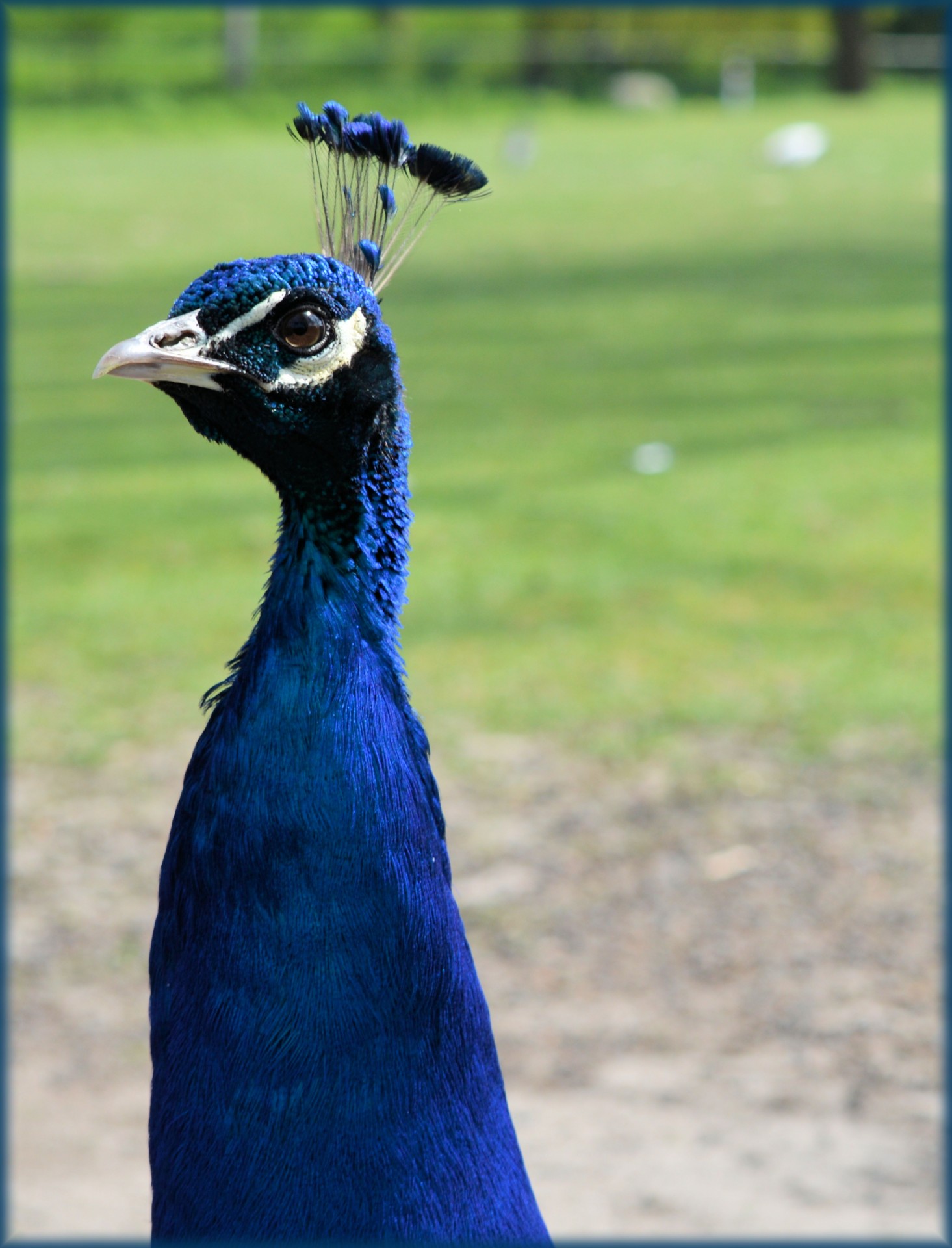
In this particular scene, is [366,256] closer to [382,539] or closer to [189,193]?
[382,539]

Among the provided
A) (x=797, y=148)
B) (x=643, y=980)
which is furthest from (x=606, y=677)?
(x=797, y=148)

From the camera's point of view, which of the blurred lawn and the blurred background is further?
the blurred lawn

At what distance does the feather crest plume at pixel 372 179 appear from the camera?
1553mm

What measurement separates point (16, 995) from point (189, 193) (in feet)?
43.0

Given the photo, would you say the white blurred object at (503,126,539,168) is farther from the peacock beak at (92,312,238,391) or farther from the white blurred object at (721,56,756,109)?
the peacock beak at (92,312,238,391)

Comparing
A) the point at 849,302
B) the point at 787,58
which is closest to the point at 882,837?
the point at 849,302

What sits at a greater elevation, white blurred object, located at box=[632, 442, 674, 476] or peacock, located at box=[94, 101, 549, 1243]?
white blurred object, located at box=[632, 442, 674, 476]

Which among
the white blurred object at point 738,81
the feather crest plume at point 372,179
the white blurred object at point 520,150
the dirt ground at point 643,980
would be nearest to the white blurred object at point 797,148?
the white blurred object at point 520,150

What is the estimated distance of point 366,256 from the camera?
61.4 inches

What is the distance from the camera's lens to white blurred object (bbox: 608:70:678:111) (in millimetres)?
24125

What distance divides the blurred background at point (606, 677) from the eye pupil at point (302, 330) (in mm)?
1991

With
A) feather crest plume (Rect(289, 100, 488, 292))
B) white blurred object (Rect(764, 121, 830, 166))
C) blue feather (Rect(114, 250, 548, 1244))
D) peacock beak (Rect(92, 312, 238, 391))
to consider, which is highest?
white blurred object (Rect(764, 121, 830, 166))

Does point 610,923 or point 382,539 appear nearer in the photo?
point 382,539

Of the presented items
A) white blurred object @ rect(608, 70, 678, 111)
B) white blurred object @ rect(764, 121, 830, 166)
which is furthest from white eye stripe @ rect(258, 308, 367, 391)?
white blurred object @ rect(608, 70, 678, 111)
